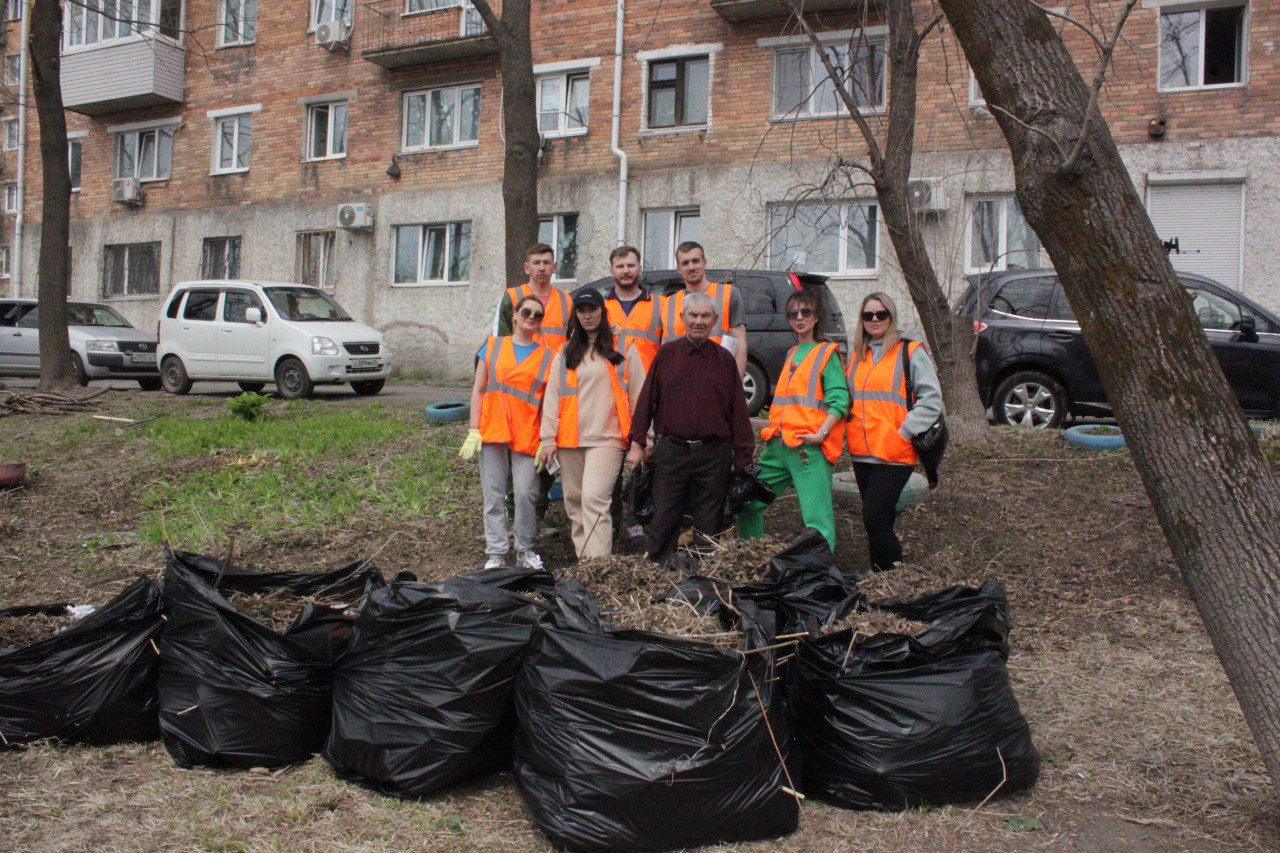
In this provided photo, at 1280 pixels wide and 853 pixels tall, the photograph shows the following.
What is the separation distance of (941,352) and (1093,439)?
1245 millimetres

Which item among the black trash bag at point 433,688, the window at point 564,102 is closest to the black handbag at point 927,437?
the black trash bag at point 433,688

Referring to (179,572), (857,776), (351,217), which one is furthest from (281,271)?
(857,776)

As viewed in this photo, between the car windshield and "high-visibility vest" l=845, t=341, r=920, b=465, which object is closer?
"high-visibility vest" l=845, t=341, r=920, b=465

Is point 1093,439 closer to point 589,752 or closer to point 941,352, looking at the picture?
point 941,352

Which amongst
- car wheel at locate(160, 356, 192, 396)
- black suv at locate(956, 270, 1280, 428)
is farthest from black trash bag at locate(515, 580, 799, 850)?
car wheel at locate(160, 356, 192, 396)

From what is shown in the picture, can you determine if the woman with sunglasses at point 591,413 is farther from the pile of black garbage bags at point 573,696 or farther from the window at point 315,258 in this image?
the window at point 315,258

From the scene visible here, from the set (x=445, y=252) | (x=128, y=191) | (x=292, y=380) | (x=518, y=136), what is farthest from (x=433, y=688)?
(x=128, y=191)

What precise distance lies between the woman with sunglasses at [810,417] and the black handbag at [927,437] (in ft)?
0.95

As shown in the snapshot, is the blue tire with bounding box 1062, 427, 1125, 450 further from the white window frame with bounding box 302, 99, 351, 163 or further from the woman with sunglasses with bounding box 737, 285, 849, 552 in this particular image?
the white window frame with bounding box 302, 99, 351, 163

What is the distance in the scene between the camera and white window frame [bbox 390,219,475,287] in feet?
61.3

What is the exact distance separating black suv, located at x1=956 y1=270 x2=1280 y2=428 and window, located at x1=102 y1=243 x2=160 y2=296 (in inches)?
728

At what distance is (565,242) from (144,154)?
11.1 meters

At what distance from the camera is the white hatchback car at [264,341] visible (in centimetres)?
1340

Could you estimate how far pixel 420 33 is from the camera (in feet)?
62.1
